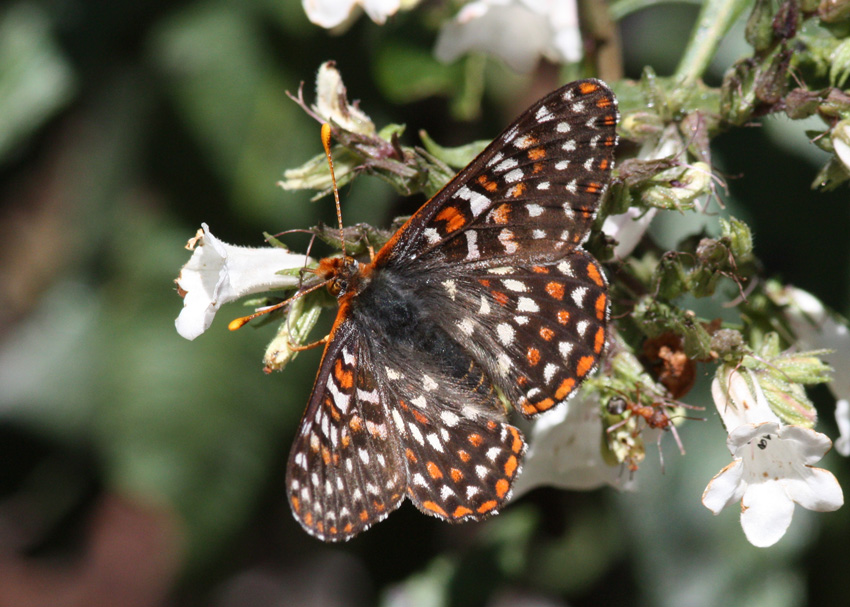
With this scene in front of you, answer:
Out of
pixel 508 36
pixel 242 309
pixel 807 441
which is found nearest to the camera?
pixel 807 441

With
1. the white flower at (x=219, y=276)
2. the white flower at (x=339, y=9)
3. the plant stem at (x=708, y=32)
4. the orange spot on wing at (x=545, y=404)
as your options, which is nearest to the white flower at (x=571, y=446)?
the orange spot on wing at (x=545, y=404)

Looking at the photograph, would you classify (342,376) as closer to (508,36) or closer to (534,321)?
(534,321)

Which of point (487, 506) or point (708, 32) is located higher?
point (708, 32)

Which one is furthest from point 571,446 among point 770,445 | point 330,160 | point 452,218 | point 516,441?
point 330,160

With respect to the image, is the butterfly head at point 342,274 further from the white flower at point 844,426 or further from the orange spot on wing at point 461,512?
the white flower at point 844,426

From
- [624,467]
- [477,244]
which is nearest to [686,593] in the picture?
[624,467]

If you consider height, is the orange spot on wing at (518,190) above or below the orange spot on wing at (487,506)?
above

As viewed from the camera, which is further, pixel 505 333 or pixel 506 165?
pixel 505 333
